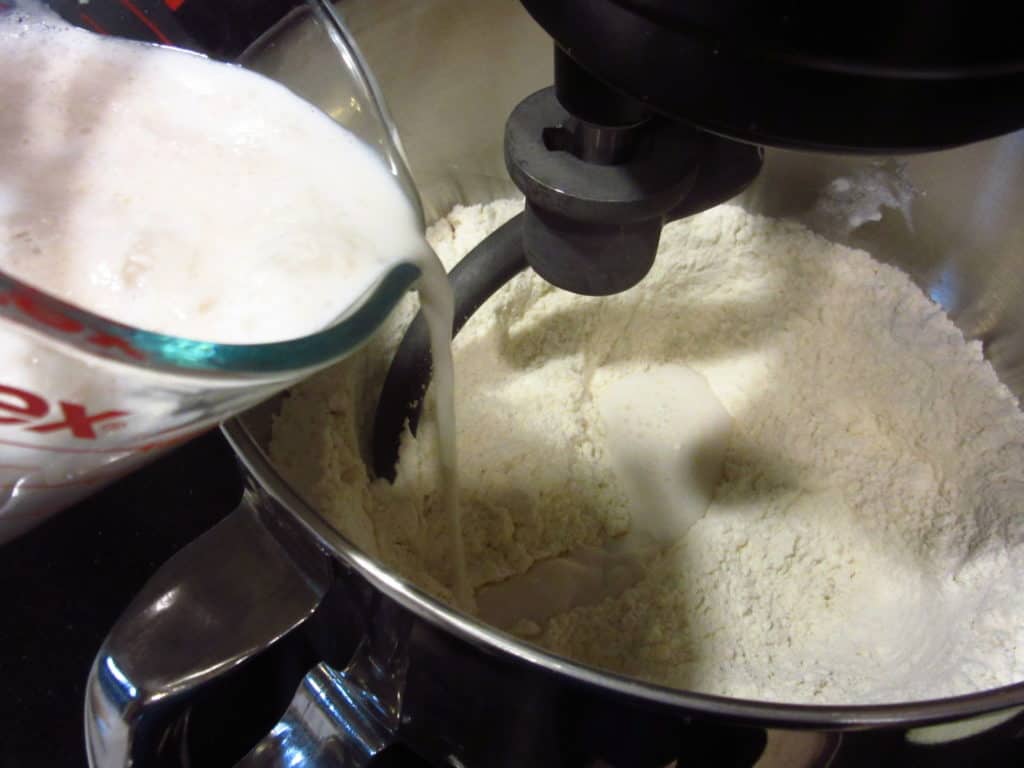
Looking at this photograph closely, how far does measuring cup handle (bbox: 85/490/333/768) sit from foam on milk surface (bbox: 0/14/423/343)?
114 mm

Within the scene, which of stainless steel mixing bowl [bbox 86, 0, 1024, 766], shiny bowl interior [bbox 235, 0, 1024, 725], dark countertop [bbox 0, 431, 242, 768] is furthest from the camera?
shiny bowl interior [bbox 235, 0, 1024, 725]

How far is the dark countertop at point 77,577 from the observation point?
0.61 metres

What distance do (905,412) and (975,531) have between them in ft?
0.36

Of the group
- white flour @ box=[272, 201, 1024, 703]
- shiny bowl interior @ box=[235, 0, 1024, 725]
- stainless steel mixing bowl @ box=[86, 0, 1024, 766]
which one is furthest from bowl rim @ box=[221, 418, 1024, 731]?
shiny bowl interior @ box=[235, 0, 1024, 725]

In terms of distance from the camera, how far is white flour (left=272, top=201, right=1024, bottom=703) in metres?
0.63

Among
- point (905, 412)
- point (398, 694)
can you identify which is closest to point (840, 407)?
point (905, 412)

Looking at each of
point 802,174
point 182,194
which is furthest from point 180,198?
point 802,174

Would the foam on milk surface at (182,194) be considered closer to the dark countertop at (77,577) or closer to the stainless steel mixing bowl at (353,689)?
the stainless steel mixing bowl at (353,689)

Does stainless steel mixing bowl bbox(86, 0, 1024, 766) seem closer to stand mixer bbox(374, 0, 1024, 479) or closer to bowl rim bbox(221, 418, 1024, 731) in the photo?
bowl rim bbox(221, 418, 1024, 731)

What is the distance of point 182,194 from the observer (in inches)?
15.8

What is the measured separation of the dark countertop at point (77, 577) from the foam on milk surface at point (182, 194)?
0.33m

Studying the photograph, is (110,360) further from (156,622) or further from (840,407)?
(840,407)

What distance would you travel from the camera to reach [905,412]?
754 mm

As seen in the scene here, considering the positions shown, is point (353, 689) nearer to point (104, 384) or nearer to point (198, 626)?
point (198, 626)
